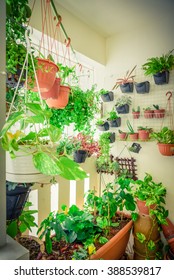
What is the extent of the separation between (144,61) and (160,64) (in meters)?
0.29

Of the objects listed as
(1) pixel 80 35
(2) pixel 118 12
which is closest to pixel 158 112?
(2) pixel 118 12

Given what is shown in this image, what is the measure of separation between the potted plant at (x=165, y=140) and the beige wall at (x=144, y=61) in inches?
6.7

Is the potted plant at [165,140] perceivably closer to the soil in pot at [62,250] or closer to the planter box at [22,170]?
the soil in pot at [62,250]

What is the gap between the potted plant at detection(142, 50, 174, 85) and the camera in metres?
1.80

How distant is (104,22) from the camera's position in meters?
1.98

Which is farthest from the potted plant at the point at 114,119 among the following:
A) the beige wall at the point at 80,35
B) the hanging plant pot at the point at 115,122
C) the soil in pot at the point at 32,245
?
the soil in pot at the point at 32,245

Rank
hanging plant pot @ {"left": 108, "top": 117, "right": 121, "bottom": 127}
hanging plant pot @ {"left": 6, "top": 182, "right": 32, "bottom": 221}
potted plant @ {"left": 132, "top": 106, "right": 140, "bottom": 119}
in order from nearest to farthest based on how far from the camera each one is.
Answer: hanging plant pot @ {"left": 6, "top": 182, "right": 32, "bottom": 221} → potted plant @ {"left": 132, "top": 106, "right": 140, "bottom": 119} → hanging plant pot @ {"left": 108, "top": 117, "right": 121, "bottom": 127}

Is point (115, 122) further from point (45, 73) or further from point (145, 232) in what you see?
point (45, 73)

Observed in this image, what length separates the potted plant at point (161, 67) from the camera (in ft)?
5.91

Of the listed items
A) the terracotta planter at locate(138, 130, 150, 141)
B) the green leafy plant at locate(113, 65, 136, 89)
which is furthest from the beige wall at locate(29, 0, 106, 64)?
the terracotta planter at locate(138, 130, 150, 141)

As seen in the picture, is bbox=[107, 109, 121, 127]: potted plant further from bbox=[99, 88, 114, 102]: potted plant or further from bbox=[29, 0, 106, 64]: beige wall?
bbox=[29, 0, 106, 64]: beige wall

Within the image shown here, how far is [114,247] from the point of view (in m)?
1.39

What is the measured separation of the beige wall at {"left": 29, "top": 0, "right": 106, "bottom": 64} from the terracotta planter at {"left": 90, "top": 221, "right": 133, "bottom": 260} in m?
1.95

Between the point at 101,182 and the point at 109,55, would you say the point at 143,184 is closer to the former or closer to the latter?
the point at 101,182
